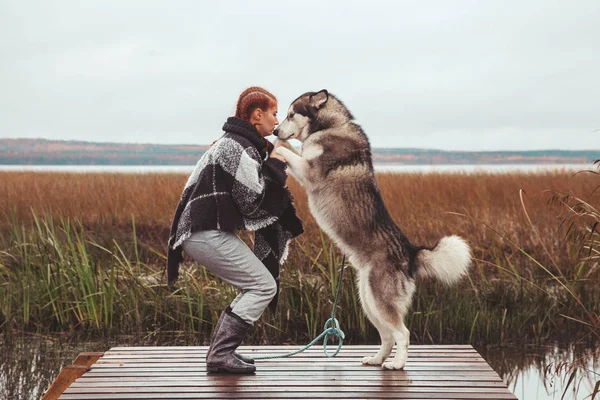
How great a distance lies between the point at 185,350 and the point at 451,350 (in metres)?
1.92

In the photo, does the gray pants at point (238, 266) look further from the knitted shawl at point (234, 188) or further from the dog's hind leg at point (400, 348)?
the dog's hind leg at point (400, 348)

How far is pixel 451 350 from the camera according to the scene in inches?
207

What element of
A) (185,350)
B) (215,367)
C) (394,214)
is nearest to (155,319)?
(185,350)

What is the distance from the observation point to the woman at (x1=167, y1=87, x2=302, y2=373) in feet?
14.4

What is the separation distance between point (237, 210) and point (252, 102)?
70 cm

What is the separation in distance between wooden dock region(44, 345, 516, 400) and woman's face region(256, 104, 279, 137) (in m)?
1.55

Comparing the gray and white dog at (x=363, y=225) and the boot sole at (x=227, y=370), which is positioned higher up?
the gray and white dog at (x=363, y=225)

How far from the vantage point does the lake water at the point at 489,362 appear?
593 cm

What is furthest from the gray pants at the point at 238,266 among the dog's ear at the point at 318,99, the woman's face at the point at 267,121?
the dog's ear at the point at 318,99

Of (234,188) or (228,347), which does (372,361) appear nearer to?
(228,347)

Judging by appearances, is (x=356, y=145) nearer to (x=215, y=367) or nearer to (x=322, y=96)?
(x=322, y=96)

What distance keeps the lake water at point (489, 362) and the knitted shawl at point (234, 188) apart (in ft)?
7.73

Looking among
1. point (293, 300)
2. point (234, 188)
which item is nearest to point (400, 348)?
point (234, 188)

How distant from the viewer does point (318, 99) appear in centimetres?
486
